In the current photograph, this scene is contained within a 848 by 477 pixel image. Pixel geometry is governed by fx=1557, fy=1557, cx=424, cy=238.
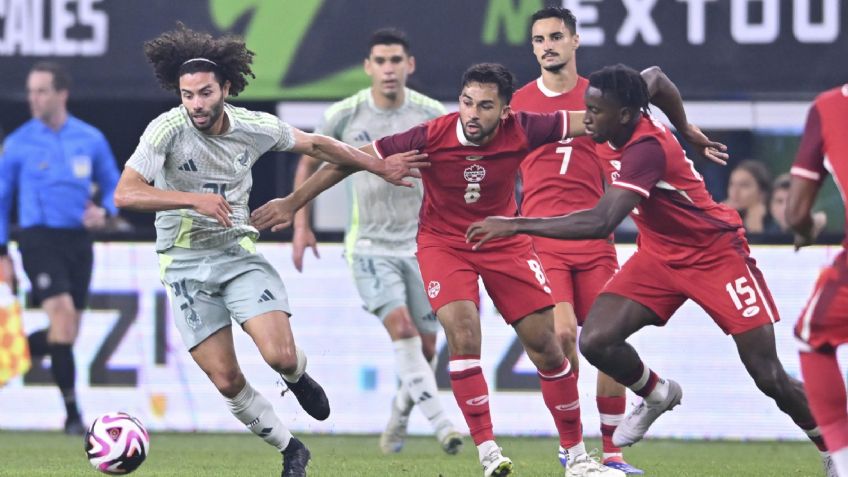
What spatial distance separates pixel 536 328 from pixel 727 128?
482 cm

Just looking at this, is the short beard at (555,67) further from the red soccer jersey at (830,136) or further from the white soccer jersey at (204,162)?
the red soccer jersey at (830,136)

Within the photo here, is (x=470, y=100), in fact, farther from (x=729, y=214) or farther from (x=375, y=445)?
(x=375, y=445)

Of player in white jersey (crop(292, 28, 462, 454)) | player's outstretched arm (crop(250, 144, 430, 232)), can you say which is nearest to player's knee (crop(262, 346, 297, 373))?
player's outstretched arm (crop(250, 144, 430, 232))

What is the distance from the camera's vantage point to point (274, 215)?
8172 millimetres

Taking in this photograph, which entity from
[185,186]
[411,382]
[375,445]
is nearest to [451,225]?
[185,186]

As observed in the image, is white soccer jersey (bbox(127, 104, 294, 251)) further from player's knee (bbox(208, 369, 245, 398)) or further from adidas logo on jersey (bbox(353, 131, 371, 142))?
adidas logo on jersey (bbox(353, 131, 371, 142))

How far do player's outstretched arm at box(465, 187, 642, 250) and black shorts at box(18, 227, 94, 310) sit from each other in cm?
565

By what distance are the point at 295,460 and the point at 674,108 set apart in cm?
288

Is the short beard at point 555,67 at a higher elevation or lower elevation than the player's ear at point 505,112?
higher

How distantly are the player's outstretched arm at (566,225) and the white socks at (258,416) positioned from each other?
1.50m

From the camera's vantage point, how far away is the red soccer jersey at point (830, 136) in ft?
20.2

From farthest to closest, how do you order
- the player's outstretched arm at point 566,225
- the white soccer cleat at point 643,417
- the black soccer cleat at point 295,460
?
the white soccer cleat at point 643,417 < the black soccer cleat at point 295,460 < the player's outstretched arm at point 566,225

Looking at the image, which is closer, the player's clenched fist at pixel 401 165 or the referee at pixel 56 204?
the player's clenched fist at pixel 401 165

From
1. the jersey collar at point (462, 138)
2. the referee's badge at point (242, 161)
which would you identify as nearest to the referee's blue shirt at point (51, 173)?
the referee's badge at point (242, 161)
